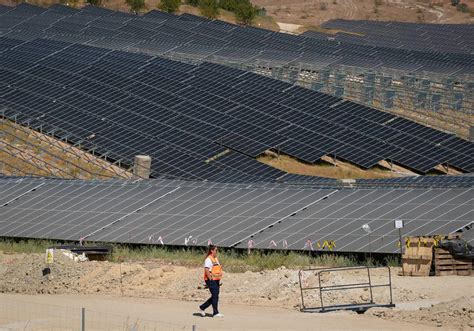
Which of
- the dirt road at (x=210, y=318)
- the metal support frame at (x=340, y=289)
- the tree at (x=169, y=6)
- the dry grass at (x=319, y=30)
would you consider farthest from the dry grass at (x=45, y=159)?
the tree at (x=169, y=6)

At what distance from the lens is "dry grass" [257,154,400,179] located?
2400 inches

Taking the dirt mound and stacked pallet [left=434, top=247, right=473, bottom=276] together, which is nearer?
the dirt mound

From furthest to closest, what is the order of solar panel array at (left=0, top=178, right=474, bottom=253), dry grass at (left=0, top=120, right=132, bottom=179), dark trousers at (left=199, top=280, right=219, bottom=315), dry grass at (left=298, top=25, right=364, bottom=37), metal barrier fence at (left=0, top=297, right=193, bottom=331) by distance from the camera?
dry grass at (left=298, top=25, right=364, bottom=37) → dry grass at (left=0, top=120, right=132, bottom=179) → solar panel array at (left=0, top=178, right=474, bottom=253) → dark trousers at (left=199, top=280, right=219, bottom=315) → metal barrier fence at (left=0, top=297, right=193, bottom=331)

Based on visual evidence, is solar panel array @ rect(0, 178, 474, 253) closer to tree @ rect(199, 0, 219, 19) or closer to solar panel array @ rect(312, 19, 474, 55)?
solar panel array @ rect(312, 19, 474, 55)

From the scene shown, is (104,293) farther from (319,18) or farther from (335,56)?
(319,18)

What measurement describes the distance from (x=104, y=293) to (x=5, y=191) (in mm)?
14274

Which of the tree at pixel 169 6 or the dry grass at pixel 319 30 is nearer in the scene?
the dry grass at pixel 319 30

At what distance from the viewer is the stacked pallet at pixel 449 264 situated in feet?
112

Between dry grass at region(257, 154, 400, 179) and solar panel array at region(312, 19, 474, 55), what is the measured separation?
45.0 metres

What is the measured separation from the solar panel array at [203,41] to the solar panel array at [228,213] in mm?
41707

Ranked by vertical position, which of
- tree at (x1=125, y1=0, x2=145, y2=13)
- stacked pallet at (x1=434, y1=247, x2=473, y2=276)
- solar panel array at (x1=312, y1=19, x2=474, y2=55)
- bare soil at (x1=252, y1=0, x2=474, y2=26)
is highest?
stacked pallet at (x1=434, y1=247, x2=473, y2=276)

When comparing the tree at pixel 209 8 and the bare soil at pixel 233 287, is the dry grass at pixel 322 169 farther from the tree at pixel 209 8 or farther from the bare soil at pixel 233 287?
the tree at pixel 209 8

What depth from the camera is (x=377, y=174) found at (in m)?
61.5

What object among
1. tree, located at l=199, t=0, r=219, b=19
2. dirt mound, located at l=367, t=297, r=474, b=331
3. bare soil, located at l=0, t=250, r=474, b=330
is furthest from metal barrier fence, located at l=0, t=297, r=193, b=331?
tree, located at l=199, t=0, r=219, b=19
